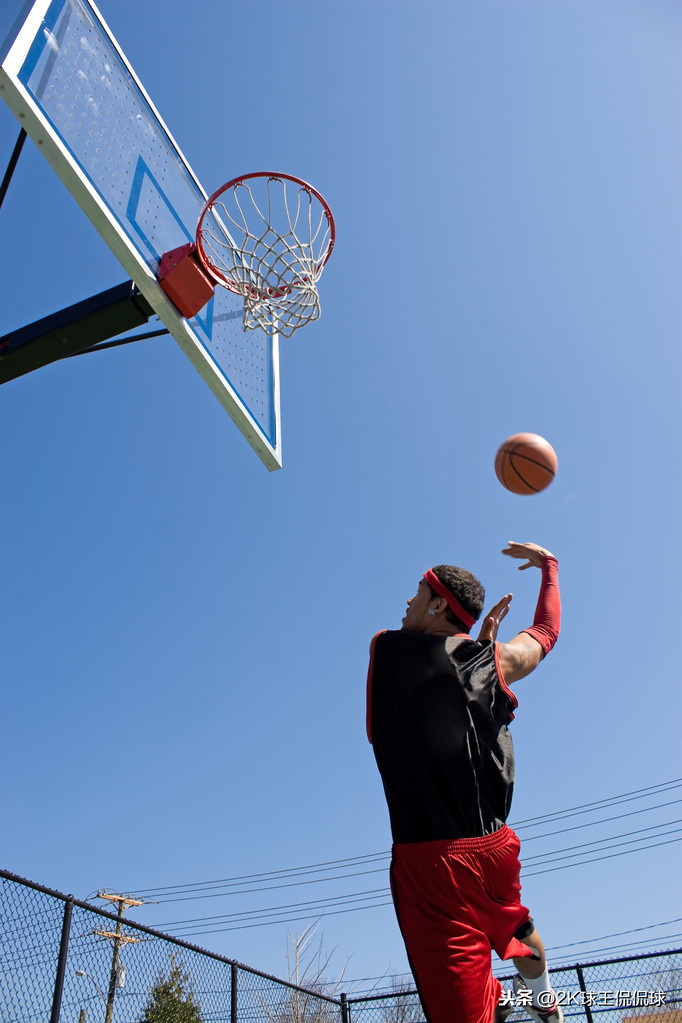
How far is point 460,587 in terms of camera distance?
2850 mm

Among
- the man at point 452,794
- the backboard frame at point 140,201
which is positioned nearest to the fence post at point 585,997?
the man at point 452,794

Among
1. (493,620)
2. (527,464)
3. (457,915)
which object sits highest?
(527,464)

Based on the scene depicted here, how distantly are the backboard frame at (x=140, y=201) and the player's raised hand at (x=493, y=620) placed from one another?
302 centimetres

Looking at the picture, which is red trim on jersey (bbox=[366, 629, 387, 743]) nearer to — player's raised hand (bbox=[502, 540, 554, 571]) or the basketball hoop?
player's raised hand (bbox=[502, 540, 554, 571])

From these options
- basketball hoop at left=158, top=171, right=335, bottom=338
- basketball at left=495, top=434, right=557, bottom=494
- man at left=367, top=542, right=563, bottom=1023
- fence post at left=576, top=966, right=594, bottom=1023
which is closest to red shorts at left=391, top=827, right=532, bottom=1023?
man at left=367, top=542, right=563, bottom=1023

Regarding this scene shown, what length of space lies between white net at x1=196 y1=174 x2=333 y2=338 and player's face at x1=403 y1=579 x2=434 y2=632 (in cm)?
311

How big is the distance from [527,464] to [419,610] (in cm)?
192

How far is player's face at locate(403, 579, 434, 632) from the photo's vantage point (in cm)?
287

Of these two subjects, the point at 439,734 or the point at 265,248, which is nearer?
the point at 439,734

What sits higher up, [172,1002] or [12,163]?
[12,163]

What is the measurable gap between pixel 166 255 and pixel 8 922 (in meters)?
4.80

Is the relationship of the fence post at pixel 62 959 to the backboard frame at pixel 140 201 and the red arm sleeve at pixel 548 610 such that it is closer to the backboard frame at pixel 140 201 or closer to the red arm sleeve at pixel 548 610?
the backboard frame at pixel 140 201

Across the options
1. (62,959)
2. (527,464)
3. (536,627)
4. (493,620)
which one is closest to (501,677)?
(493,620)

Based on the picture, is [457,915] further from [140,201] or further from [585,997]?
[585,997]
